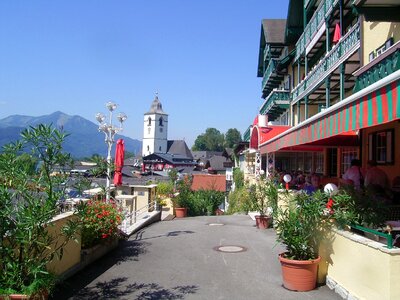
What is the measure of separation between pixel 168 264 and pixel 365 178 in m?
4.52

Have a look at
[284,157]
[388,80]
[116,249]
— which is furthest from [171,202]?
[388,80]

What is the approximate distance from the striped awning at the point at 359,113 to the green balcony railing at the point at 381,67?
2.35 m

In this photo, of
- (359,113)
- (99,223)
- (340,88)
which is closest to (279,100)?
(340,88)

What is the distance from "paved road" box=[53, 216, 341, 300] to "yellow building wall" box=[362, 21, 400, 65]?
6.61m

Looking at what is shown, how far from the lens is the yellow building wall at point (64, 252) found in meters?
6.79

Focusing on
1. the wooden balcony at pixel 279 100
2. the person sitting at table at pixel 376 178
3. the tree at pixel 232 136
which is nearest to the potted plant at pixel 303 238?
the person sitting at table at pixel 376 178

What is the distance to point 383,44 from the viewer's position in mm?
11961

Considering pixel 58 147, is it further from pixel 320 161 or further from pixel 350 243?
pixel 320 161

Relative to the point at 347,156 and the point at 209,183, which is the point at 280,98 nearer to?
the point at 209,183

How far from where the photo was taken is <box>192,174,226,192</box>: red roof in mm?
34375

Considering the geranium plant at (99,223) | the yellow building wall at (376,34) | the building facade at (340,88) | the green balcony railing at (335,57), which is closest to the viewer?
the building facade at (340,88)

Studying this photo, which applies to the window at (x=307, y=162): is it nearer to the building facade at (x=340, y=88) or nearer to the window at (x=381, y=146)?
the building facade at (x=340, y=88)

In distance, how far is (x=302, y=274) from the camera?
6.72 meters

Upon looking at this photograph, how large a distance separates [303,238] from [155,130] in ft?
495
